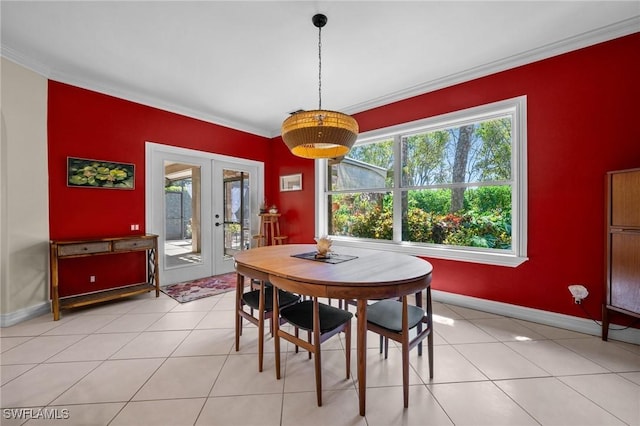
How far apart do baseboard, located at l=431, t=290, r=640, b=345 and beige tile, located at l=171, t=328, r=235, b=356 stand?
2488 mm

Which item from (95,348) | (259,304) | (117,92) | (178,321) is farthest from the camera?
(117,92)

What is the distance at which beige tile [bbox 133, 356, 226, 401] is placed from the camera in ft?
5.55

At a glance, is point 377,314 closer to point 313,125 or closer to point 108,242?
point 313,125

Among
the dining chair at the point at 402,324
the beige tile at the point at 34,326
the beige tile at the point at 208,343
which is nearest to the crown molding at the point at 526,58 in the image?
the dining chair at the point at 402,324

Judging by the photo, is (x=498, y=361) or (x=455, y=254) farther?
(x=455, y=254)

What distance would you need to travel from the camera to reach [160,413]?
5.02 ft

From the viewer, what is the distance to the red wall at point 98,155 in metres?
2.97

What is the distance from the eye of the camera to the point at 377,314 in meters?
1.80

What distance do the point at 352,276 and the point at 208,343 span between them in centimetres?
158

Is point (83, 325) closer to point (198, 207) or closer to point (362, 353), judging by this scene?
point (198, 207)

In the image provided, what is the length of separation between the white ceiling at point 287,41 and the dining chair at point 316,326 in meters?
2.28

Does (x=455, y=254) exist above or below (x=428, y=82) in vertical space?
below

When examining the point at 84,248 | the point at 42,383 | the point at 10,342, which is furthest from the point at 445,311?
the point at 10,342

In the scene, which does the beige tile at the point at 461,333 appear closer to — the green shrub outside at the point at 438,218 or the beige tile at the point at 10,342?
the green shrub outside at the point at 438,218
